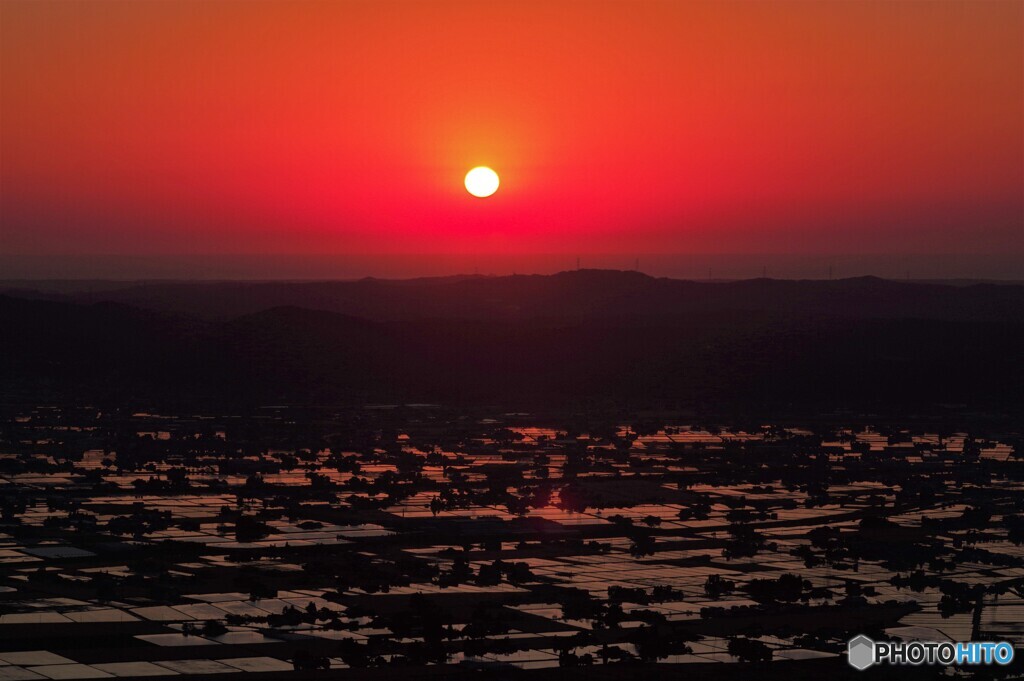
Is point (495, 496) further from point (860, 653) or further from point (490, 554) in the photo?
point (860, 653)

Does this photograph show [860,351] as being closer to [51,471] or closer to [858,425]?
[858,425]

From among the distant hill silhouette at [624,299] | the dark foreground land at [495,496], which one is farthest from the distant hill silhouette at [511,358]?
the distant hill silhouette at [624,299]

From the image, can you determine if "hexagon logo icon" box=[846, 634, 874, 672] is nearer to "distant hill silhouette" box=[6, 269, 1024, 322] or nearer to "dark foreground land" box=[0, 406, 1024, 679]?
"dark foreground land" box=[0, 406, 1024, 679]

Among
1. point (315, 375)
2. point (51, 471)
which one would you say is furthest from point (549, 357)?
point (51, 471)

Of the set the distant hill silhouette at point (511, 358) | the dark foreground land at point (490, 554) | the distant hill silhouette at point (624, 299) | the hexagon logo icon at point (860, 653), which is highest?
the distant hill silhouette at point (624, 299)

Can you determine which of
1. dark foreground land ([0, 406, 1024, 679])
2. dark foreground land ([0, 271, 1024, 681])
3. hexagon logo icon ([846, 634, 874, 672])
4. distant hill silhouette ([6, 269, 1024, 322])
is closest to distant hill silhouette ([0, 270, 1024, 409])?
dark foreground land ([0, 271, 1024, 681])

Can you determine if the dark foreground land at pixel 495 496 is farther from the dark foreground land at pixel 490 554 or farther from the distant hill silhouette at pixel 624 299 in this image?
the distant hill silhouette at pixel 624 299
